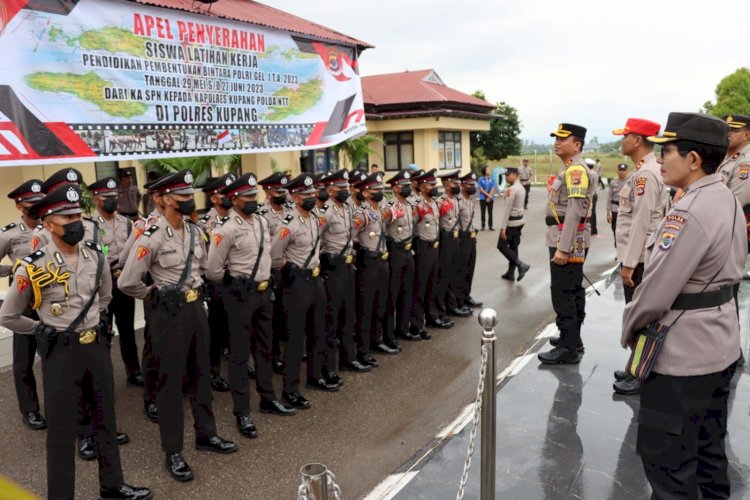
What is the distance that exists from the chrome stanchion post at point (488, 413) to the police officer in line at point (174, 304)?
2.09 m

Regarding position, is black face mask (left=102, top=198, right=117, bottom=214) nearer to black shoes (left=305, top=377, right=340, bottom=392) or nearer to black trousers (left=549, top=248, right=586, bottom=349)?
black shoes (left=305, top=377, right=340, bottom=392)

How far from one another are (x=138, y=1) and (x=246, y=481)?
661 cm

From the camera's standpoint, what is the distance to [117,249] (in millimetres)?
5691

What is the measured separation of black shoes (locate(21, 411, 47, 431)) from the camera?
192 inches

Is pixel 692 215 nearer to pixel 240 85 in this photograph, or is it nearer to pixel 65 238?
pixel 65 238

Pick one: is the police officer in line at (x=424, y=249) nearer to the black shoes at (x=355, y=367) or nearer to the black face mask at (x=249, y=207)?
the black shoes at (x=355, y=367)

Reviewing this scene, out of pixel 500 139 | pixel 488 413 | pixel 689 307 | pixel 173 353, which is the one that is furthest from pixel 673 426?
pixel 500 139

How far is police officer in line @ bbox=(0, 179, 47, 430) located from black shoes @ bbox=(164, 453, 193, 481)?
1.50m

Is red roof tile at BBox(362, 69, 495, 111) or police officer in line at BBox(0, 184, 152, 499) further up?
red roof tile at BBox(362, 69, 495, 111)

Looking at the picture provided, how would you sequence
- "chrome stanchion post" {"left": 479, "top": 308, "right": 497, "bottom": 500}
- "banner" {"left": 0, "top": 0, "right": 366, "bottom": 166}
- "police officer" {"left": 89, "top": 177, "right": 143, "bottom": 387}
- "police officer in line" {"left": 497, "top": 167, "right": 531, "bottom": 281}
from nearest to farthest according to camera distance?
"chrome stanchion post" {"left": 479, "top": 308, "right": 497, "bottom": 500}, "police officer" {"left": 89, "top": 177, "right": 143, "bottom": 387}, "banner" {"left": 0, "top": 0, "right": 366, "bottom": 166}, "police officer in line" {"left": 497, "top": 167, "right": 531, "bottom": 281}

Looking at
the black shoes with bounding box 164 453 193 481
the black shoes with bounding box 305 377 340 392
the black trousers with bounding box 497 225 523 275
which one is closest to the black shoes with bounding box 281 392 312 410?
the black shoes with bounding box 305 377 340 392

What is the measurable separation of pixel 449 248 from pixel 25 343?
4.92 m

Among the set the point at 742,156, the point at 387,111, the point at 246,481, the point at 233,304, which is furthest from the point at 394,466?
the point at 387,111

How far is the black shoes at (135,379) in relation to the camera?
18.9ft
